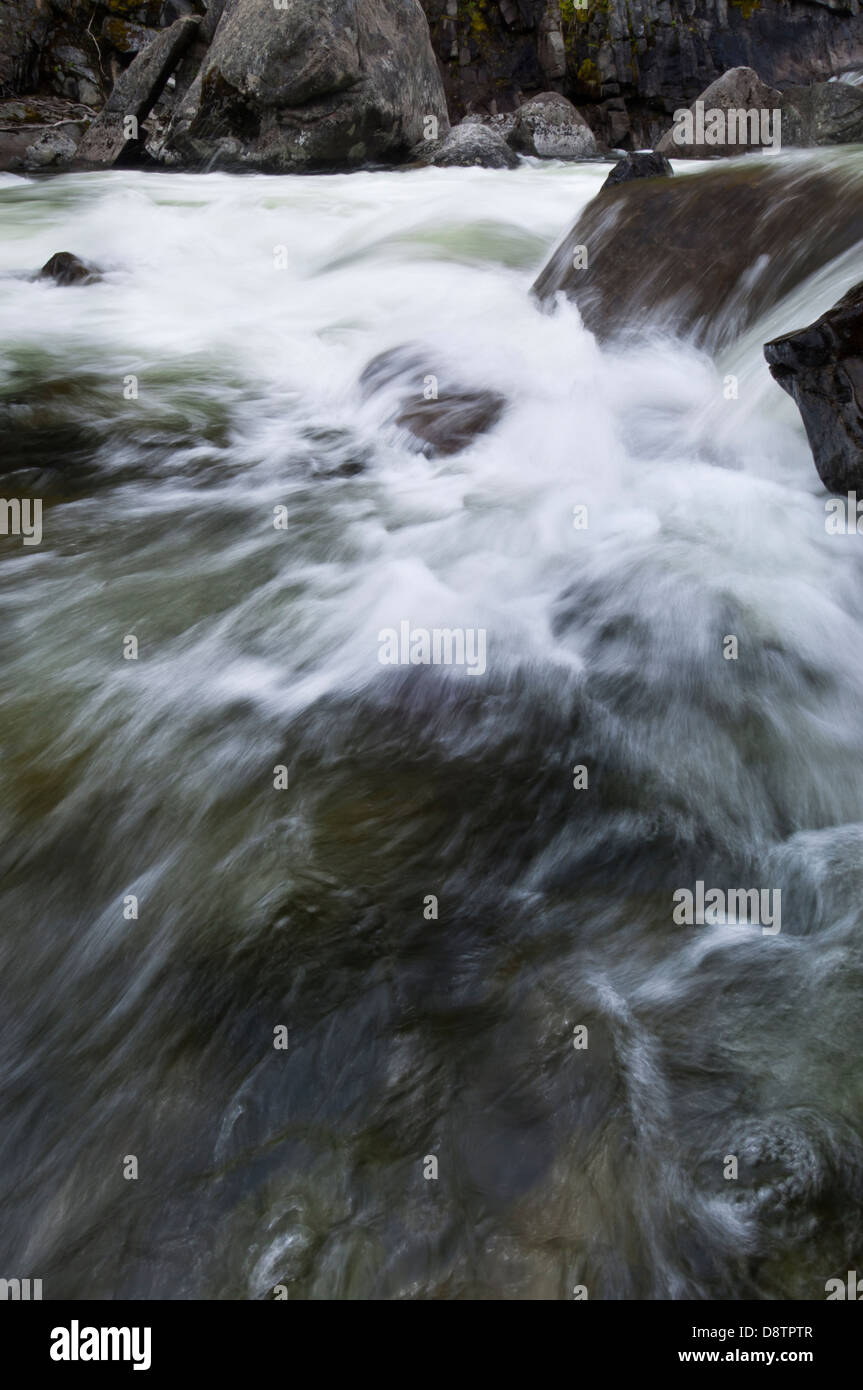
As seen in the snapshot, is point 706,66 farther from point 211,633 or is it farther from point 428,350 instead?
point 211,633

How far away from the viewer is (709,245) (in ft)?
20.4

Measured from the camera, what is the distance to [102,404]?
6.43 m

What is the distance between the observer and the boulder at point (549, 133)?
17422 millimetres

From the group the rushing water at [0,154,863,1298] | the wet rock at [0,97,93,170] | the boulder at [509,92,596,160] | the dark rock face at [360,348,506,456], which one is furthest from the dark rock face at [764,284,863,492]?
the boulder at [509,92,596,160]

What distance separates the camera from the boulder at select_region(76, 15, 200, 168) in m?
16.0

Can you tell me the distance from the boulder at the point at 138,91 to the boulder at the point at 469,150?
4.77 metres

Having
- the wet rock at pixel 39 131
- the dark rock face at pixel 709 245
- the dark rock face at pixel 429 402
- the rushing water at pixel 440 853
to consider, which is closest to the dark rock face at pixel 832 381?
the rushing water at pixel 440 853

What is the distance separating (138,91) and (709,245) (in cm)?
1448

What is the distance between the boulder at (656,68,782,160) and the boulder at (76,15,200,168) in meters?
8.07

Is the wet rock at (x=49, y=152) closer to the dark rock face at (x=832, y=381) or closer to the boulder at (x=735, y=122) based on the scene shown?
the boulder at (x=735, y=122)

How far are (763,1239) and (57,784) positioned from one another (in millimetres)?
2332

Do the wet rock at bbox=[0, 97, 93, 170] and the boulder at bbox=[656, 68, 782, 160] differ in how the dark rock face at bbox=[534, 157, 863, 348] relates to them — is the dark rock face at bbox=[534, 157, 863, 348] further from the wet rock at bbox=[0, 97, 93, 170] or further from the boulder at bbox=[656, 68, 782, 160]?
the wet rock at bbox=[0, 97, 93, 170]

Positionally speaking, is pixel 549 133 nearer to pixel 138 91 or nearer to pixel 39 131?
pixel 138 91

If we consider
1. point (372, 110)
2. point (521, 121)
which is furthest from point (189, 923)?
point (521, 121)
